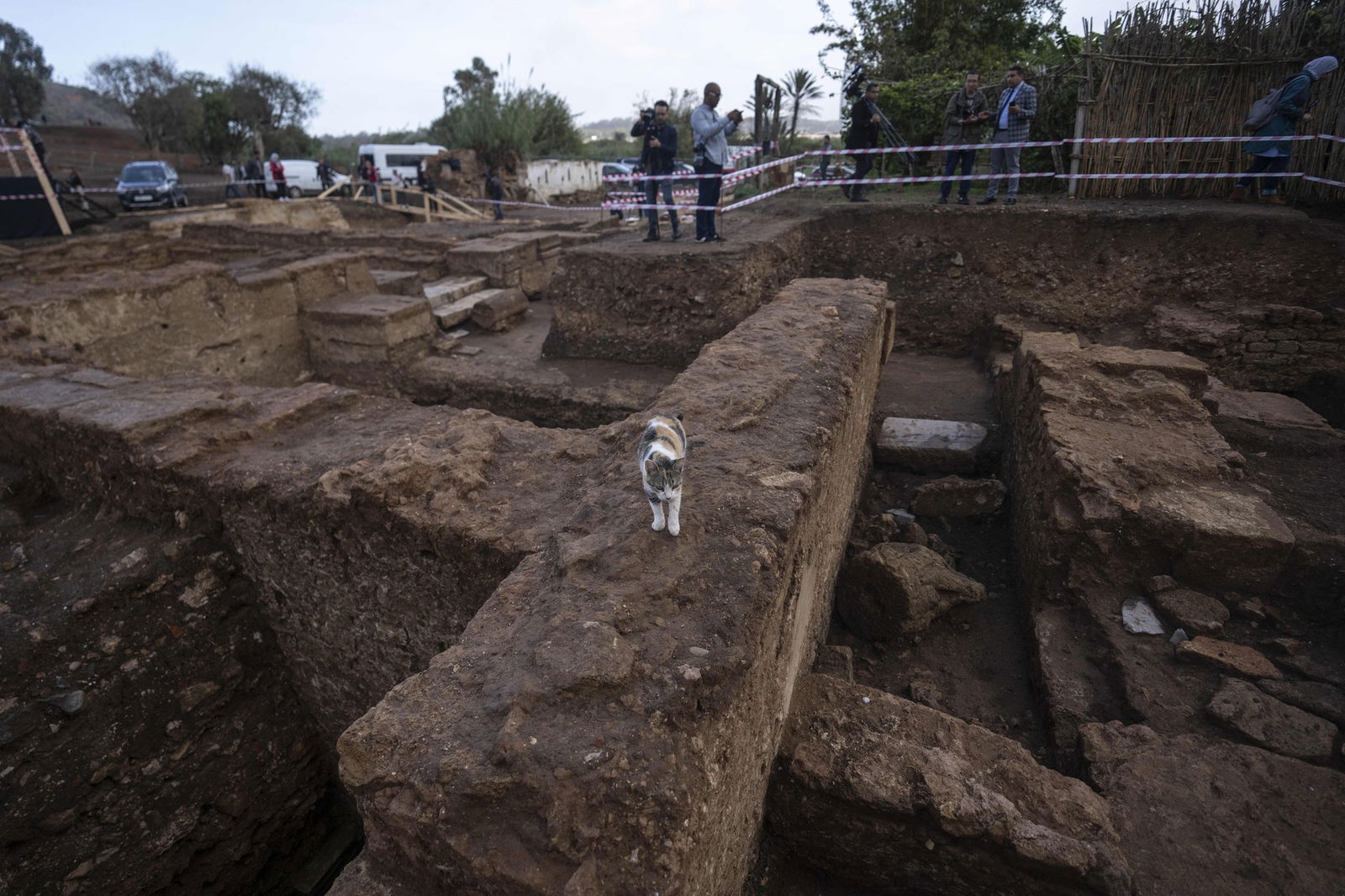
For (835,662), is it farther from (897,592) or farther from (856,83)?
(856,83)

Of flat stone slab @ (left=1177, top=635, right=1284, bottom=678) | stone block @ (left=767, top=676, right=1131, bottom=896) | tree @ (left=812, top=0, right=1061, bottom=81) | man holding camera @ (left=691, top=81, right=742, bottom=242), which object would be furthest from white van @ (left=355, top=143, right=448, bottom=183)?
flat stone slab @ (left=1177, top=635, right=1284, bottom=678)

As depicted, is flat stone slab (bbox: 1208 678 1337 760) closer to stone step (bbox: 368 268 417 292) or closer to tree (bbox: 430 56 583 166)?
stone step (bbox: 368 268 417 292)

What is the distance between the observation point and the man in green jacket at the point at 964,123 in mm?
7488

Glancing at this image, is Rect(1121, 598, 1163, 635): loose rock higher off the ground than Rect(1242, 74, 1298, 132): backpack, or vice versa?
Rect(1242, 74, 1298, 132): backpack

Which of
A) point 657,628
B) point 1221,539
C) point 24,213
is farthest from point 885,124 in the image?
point 24,213

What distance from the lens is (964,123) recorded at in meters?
7.51

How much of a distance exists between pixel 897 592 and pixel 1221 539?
4.81 feet

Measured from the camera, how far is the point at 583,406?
18.1 feet

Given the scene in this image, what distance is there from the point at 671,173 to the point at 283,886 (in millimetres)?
6384

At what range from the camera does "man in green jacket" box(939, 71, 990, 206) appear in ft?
24.6

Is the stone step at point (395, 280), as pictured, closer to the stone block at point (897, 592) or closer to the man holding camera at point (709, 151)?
the man holding camera at point (709, 151)

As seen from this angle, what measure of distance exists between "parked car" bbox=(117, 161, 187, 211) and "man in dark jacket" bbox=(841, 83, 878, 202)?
16.5m

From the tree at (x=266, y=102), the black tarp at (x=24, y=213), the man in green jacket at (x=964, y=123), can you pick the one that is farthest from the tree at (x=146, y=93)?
the man in green jacket at (x=964, y=123)

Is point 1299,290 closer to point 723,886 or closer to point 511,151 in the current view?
point 723,886
